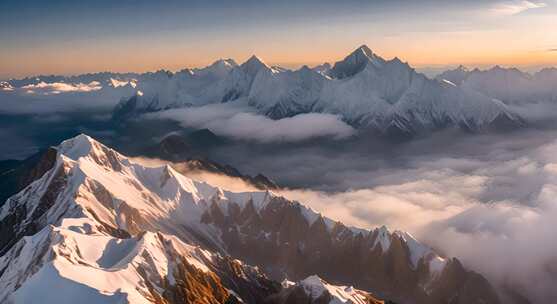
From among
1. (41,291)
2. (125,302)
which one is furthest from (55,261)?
(125,302)

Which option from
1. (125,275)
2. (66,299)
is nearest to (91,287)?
(66,299)

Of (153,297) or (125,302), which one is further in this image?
(153,297)

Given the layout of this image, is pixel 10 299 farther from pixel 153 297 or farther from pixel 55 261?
pixel 153 297

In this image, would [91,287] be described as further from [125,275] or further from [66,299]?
[125,275]

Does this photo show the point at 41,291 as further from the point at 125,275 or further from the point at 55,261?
the point at 125,275

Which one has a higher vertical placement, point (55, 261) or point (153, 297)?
point (55, 261)

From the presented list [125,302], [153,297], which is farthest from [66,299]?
[153,297]

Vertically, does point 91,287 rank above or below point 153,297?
above

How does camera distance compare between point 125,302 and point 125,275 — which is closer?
point 125,302
